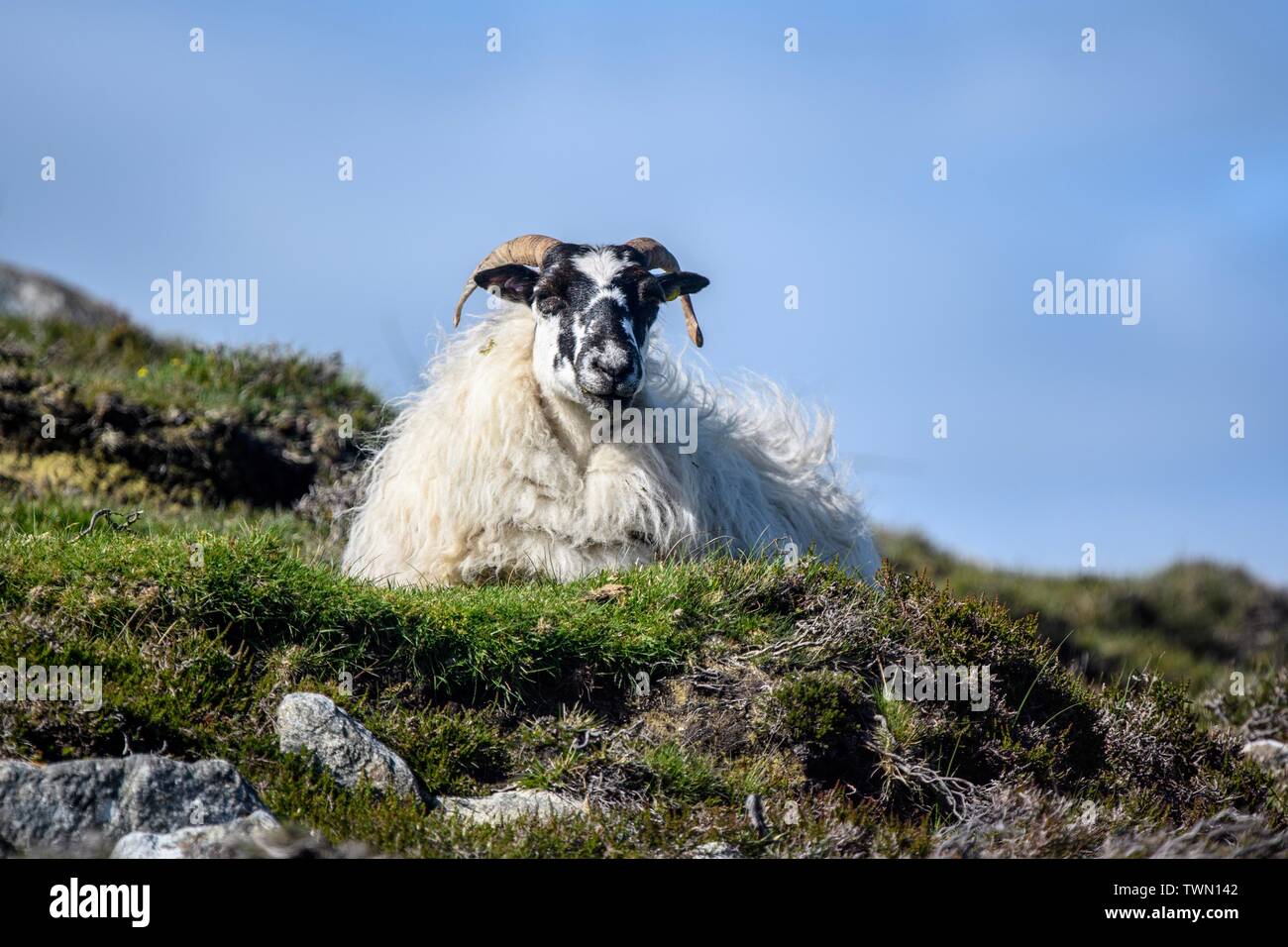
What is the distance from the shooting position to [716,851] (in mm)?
6105

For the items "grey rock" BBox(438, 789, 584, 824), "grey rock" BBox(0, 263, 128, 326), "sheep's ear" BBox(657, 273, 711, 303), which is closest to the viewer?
"grey rock" BBox(438, 789, 584, 824)

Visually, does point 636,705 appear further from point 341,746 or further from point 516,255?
point 516,255

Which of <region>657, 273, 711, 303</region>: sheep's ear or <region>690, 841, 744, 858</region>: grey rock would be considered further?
<region>657, 273, 711, 303</region>: sheep's ear

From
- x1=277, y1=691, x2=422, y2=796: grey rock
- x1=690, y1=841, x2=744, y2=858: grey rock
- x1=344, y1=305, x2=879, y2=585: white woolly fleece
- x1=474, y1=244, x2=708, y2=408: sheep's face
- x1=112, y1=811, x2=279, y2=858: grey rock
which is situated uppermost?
x1=474, y1=244, x2=708, y2=408: sheep's face

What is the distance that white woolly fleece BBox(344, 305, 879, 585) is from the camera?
923 centimetres

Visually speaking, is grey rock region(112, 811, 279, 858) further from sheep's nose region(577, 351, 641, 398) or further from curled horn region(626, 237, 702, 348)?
curled horn region(626, 237, 702, 348)

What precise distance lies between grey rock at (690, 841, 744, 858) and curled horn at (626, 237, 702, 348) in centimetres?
471

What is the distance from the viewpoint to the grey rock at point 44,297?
2414 cm

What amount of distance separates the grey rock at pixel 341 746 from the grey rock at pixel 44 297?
17.9 m

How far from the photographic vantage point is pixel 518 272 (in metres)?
9.85

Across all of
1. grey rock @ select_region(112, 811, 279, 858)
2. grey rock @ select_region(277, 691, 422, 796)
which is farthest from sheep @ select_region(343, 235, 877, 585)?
grey rock @ select_region(112, 811, 279, 858)

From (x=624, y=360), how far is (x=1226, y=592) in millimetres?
22366

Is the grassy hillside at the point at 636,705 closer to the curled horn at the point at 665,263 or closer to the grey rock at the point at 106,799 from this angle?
the grey rock at the point at 106,799

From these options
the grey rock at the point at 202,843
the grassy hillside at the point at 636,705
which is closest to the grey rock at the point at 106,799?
the grey rock at the point at 202,843
